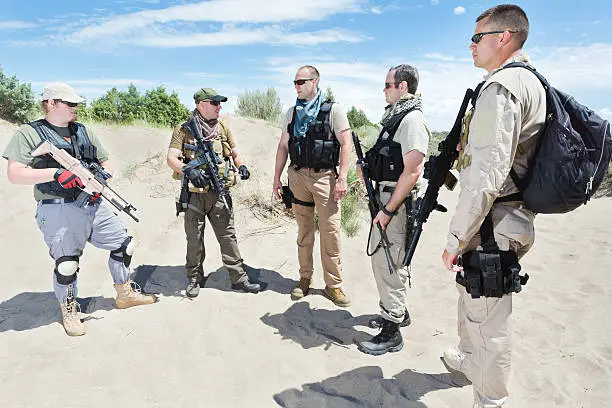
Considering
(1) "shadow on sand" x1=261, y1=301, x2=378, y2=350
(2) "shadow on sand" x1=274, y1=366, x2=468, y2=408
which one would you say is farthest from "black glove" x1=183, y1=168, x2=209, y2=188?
(2) "shadow on sand" x1=274, y1=366, x2=468, y2=408

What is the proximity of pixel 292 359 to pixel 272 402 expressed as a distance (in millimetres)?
507

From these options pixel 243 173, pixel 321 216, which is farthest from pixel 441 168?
pixel 243 173

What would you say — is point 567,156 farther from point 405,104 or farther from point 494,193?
point 405,104

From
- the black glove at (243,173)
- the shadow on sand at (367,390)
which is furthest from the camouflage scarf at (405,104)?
the shadow on sand at (367,390)

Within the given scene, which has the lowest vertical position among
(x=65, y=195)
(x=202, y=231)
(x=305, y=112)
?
(x=202, y=231)

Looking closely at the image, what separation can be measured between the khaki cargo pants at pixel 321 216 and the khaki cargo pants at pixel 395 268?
0.78 meters

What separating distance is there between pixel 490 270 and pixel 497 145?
655mm

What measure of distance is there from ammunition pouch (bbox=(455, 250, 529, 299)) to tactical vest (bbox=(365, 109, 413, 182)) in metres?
1.07

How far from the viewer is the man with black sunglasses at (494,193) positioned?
1958 mm

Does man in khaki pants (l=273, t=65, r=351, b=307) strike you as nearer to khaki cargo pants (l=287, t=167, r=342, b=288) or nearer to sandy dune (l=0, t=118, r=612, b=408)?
Result: khaki cargo pants (l=287, t=167, r=342, b=288)

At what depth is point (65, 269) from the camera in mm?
3518

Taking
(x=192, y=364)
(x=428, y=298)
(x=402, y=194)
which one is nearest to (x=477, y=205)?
(x=402, y=194)

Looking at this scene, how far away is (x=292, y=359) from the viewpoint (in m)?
3.29

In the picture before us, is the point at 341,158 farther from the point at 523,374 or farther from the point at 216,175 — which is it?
the point at 523,374
